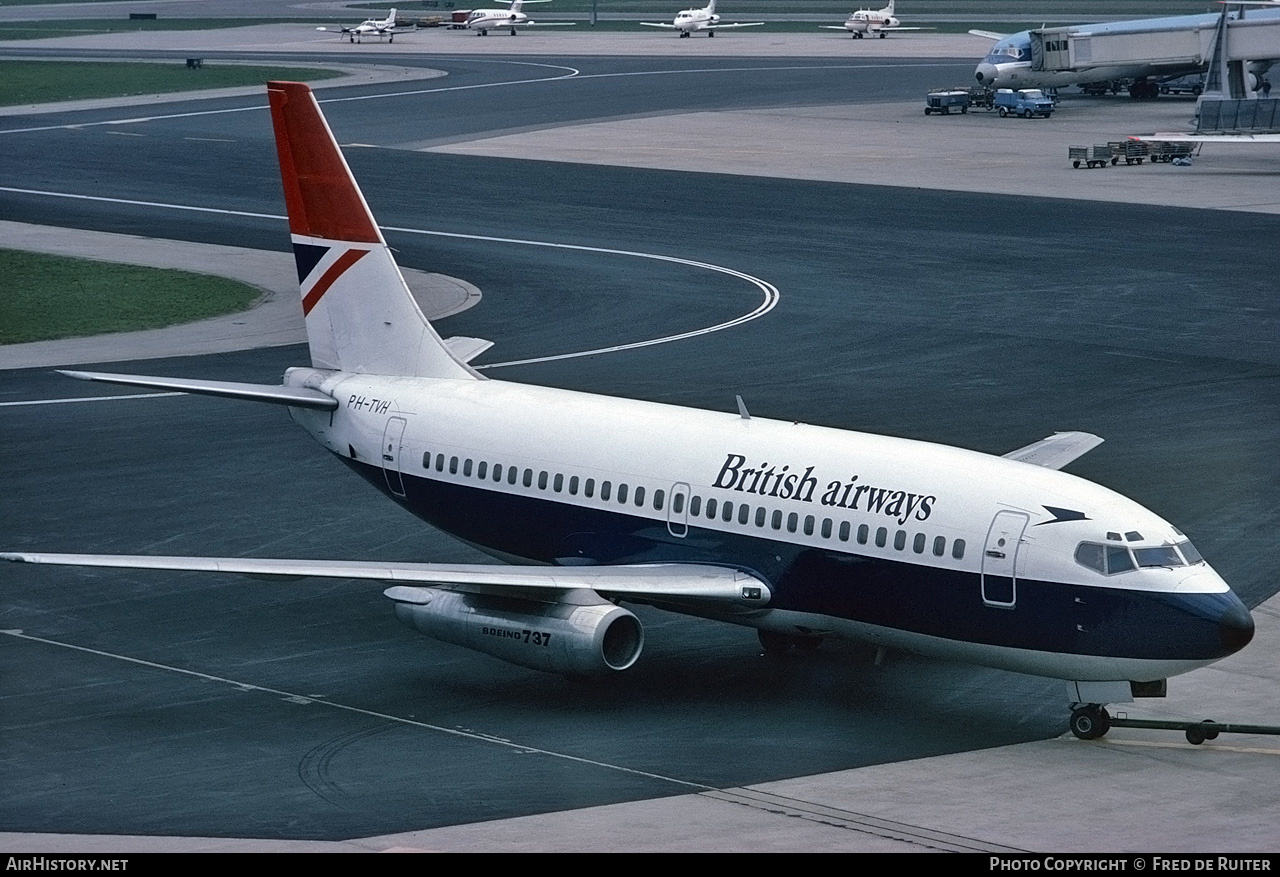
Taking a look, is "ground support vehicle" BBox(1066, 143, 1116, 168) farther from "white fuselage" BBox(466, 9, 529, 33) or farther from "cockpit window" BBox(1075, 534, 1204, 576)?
"white fuselage" BBox(466, 9, 529, 33)

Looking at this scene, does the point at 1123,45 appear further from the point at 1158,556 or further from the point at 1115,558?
the point at 1115,558

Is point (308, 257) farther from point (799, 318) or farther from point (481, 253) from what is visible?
point (481, 253)

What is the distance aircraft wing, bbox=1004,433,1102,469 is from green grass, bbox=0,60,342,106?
10448cm

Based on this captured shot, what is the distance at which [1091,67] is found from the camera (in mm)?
115938

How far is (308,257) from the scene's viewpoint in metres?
34.9

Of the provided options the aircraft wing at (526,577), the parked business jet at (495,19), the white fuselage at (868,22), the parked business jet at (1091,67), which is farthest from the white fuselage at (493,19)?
the aircraft wing at (526,577)

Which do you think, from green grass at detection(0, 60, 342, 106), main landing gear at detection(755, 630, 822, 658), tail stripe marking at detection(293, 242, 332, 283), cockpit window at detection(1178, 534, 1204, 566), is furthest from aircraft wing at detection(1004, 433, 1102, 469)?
green grass at detection(0, 60, 342, 106)

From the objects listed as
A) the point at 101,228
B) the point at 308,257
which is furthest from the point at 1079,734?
the point at 101,228

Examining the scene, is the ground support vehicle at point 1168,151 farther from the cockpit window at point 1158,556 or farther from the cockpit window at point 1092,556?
the cockpit window at point 1092,556

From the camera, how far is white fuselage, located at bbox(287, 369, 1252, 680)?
997 inches

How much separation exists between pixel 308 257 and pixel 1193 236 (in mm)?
46669

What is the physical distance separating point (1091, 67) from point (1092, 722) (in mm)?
96422

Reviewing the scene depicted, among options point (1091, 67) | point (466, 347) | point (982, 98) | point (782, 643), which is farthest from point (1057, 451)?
point (982, 98)

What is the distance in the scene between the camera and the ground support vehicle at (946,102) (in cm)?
11656
